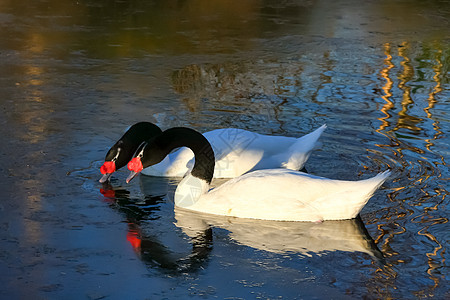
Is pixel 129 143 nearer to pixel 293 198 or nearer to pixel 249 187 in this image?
pixel 249 187

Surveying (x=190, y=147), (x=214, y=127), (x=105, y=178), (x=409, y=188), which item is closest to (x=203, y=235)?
(x=190, y=147)

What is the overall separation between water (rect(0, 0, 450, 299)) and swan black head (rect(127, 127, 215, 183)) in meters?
0.38

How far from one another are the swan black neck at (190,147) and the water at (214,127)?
421 millimetres

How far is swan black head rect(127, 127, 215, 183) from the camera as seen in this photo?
762 cm

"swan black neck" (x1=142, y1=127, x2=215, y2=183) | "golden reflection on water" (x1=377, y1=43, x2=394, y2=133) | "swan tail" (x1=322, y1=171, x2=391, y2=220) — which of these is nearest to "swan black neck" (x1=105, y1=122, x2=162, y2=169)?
"swan black neck" (x1=142, y1=127, x2=215, y2=183)

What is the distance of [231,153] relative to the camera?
8.47m

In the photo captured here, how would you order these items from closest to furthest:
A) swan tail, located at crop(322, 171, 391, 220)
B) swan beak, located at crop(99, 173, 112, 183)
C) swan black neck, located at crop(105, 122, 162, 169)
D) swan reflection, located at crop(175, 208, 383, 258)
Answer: swan reflection, located at crop(175, 208, 383, 258) → swan tail, located at crop(322, 171, 391, 220) → swan beak, located at crop(99, 173, 112, 183) → swan black neck, located at crop(105, 122, 162, 169)

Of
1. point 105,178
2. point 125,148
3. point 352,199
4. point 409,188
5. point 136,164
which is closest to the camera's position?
point 352,199

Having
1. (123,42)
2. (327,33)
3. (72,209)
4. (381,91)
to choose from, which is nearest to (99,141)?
(72,209)

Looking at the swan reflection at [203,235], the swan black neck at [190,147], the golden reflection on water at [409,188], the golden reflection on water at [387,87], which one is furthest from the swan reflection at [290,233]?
the golden reflection on water at [387,87]

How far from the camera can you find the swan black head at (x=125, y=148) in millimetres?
8203

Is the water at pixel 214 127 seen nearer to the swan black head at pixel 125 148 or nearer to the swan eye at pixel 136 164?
the swan black head at pixel 125 148

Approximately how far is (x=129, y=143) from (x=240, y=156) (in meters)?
1.10

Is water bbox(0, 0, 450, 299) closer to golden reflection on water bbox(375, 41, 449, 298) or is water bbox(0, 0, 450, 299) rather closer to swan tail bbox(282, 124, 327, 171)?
golden reflection on water bbox(375, 41, 449, 298)
